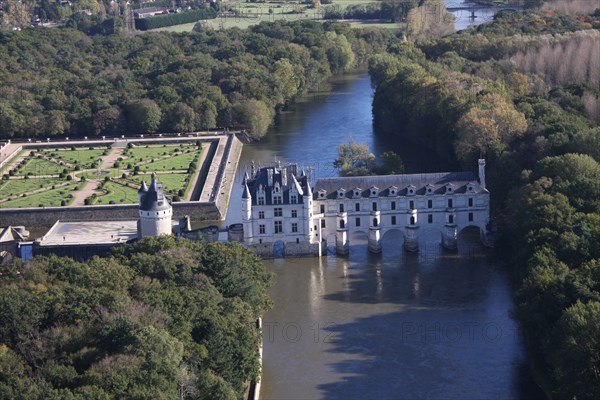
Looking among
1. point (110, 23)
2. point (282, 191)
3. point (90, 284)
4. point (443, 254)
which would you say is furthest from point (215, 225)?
point (110, 23)

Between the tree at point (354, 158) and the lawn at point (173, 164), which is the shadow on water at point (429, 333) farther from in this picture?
the lawn at point (173, 164)

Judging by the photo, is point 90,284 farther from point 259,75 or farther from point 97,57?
point 97,57

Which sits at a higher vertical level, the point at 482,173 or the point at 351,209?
the point at 482,173

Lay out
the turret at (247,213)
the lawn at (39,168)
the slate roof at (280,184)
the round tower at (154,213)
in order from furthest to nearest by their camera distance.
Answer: the lawn at (39,168)
the slate roof at (280,184)
the turret at (247,213)
the round tower at (154,213)

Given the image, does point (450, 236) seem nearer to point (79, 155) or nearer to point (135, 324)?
point (135, 324)

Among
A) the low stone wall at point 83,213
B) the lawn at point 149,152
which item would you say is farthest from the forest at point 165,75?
the low stone wall at point 83,213

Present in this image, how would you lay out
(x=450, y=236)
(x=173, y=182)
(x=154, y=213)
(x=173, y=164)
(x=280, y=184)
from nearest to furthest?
(x=154, y=213) → (x=280, y=184) → (x=450, y=236) → (x=173, y=182) → (x=173, y=164)

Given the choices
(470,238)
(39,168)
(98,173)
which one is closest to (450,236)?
(470,238)

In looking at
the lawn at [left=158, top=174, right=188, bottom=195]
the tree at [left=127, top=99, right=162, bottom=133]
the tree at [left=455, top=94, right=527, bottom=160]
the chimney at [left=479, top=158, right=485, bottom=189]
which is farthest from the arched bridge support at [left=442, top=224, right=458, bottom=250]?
the tree at [left=127, top=99, right=162, bottom=133]
